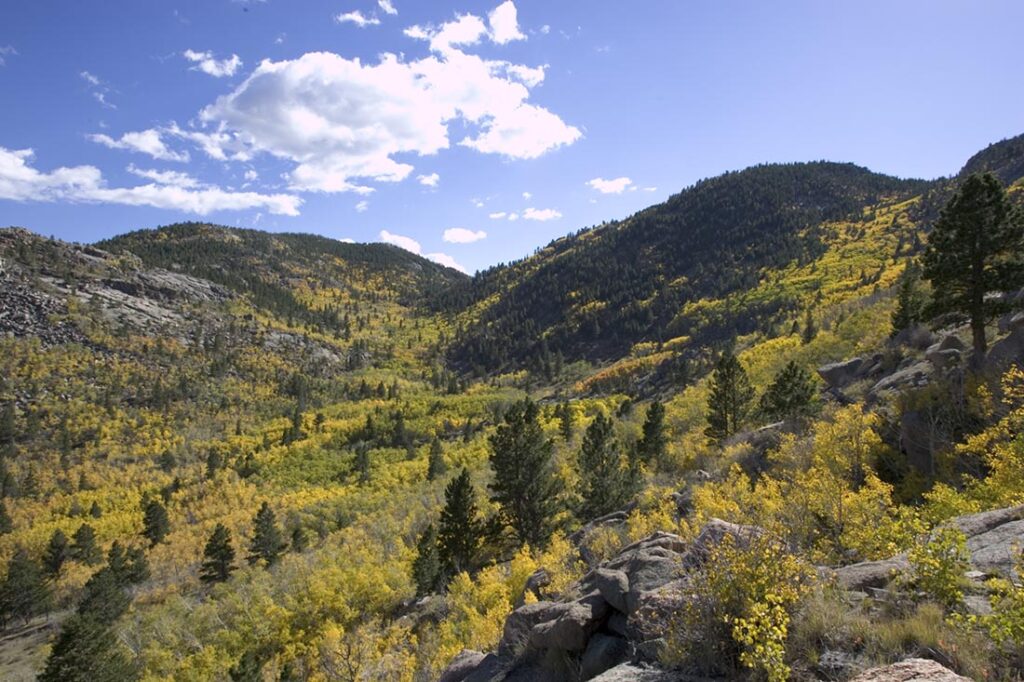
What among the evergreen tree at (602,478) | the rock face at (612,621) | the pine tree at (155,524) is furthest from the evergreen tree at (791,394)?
the pine tree at (155,524)

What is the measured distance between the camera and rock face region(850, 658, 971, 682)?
4852 mm

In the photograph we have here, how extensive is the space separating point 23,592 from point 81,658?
145 ft

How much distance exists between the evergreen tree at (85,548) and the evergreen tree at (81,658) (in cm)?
4509

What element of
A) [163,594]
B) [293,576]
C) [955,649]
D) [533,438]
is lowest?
[163,594]

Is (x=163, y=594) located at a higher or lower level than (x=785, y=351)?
lower

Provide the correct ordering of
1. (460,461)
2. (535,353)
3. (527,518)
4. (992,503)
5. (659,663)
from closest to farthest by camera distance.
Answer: (659,663), (992,503), (527,518), (460,461), (535,353)

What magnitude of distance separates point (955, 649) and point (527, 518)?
3494cm

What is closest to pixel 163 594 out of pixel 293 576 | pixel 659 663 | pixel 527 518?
pixel 293 576

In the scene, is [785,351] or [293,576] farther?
Result: [785,351]

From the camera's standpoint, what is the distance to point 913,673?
16.4 ft

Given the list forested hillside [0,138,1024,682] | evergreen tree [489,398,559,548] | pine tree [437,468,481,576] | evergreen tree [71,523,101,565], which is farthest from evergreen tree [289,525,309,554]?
evergreen tree [489,398,559,548]

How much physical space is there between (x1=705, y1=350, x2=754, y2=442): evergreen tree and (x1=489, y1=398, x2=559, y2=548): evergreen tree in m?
17.6

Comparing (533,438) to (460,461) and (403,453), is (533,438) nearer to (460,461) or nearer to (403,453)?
(460,461)

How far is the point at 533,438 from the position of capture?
1526 inches
